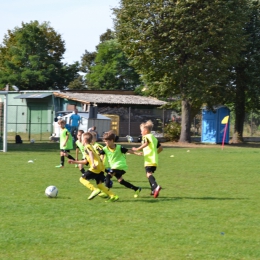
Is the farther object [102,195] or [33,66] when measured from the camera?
[33,66]

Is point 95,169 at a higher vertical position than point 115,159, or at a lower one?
lower

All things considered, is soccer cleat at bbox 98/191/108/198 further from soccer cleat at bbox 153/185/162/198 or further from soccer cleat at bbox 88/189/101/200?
soccer cleat at bbox 153/185/162/198

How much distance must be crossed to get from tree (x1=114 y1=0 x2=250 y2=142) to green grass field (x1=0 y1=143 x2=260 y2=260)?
23.2m

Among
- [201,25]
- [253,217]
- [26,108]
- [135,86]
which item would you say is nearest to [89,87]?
[135,86]

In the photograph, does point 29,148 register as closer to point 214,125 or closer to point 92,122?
point 92,122

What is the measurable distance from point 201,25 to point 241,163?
1650cm

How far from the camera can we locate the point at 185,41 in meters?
38.1

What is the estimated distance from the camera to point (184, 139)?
40719mm

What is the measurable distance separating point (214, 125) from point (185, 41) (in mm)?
7948

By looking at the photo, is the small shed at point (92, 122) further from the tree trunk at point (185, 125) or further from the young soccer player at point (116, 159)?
the young soccer player at point (116, 159)

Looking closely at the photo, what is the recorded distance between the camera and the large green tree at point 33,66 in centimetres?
6191

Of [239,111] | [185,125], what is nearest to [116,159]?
[185,125]

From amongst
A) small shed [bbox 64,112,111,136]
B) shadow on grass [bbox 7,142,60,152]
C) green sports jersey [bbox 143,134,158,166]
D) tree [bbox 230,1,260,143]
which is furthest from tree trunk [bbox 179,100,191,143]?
green sports jersey [bbox 143,134,158,166]

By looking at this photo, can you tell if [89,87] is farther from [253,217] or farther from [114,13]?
[253,217]
